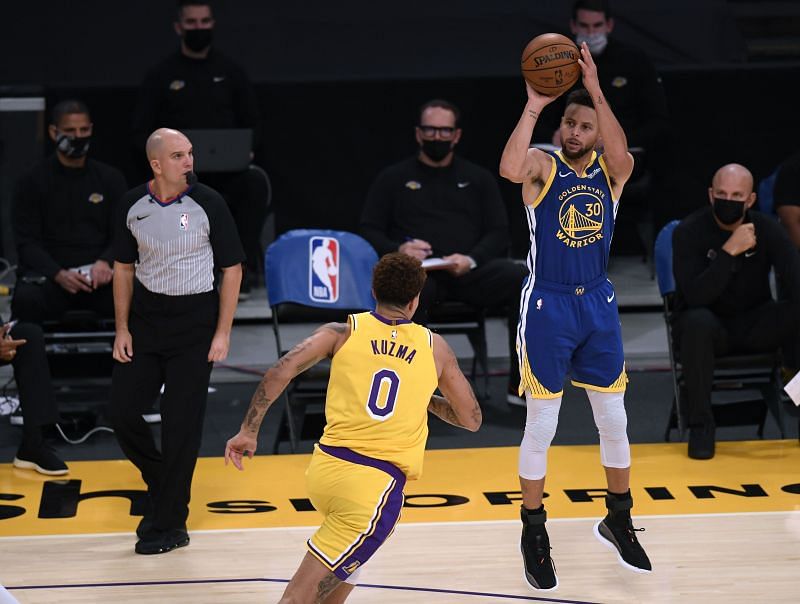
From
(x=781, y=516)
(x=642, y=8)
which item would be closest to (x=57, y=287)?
(x=781, y=516)

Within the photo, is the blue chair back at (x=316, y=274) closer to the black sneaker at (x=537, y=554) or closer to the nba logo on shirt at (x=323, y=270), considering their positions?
the nba logo on shirt at (x=323, y=270)

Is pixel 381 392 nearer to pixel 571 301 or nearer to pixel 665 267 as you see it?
pixel 571 301

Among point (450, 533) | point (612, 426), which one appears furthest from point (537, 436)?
point (450, 533)

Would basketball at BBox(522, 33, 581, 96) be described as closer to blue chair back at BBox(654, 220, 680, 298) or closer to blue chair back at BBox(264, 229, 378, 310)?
blue chair back at BBox(654, 220, 680, 298)

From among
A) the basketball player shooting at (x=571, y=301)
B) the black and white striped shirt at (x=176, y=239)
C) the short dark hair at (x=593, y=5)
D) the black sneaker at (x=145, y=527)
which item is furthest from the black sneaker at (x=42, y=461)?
the short dark hair at (x=593, y=5)

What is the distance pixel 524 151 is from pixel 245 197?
4464mm

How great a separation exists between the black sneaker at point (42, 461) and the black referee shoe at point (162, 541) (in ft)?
3.64

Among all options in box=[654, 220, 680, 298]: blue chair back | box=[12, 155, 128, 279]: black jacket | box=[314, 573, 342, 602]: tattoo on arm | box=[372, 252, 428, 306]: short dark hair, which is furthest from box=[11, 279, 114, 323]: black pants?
box=[314, 573, 342, 602]: tattoo on arm

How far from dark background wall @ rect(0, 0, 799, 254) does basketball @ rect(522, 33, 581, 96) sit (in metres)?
4.80

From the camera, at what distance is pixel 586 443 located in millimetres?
7473

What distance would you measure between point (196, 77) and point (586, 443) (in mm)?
3810

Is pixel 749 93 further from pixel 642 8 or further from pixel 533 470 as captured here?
pixel 533 470

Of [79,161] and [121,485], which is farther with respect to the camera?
A: [79,161]

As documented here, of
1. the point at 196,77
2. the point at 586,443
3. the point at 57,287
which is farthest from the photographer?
the point at 196,77
